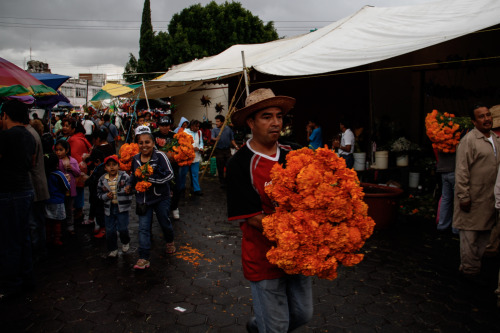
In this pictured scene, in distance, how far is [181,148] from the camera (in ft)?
21.8

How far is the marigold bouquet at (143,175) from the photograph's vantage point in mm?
5004

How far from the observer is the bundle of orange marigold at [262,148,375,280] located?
7.00ft

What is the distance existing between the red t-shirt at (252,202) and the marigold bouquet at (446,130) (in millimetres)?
4753

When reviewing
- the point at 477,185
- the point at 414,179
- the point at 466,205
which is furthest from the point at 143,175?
the point at 414,179

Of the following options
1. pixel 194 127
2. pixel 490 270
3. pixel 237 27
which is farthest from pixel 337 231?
pixel 237 27

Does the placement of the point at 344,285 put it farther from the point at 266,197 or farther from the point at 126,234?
the point at 126,234

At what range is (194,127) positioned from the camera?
391 inches

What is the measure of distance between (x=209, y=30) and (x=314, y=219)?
101 feet

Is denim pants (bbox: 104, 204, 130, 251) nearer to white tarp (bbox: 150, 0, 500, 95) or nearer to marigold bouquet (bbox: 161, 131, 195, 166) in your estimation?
marigold bouquet (bbox: 161, 131, 195, 166)

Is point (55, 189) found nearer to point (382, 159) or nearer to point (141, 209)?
point (141, 209)

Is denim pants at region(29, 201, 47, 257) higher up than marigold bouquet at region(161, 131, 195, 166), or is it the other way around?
marigold bouquet at region(161, 131, 195, 166)

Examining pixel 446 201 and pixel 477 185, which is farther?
pixel 446 201

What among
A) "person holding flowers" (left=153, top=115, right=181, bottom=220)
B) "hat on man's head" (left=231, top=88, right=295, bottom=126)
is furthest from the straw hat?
"person holding flowers" (left=153, top=115, right=181, bottom=220)

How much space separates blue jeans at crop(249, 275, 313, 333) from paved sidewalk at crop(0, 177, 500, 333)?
3.86 feet
